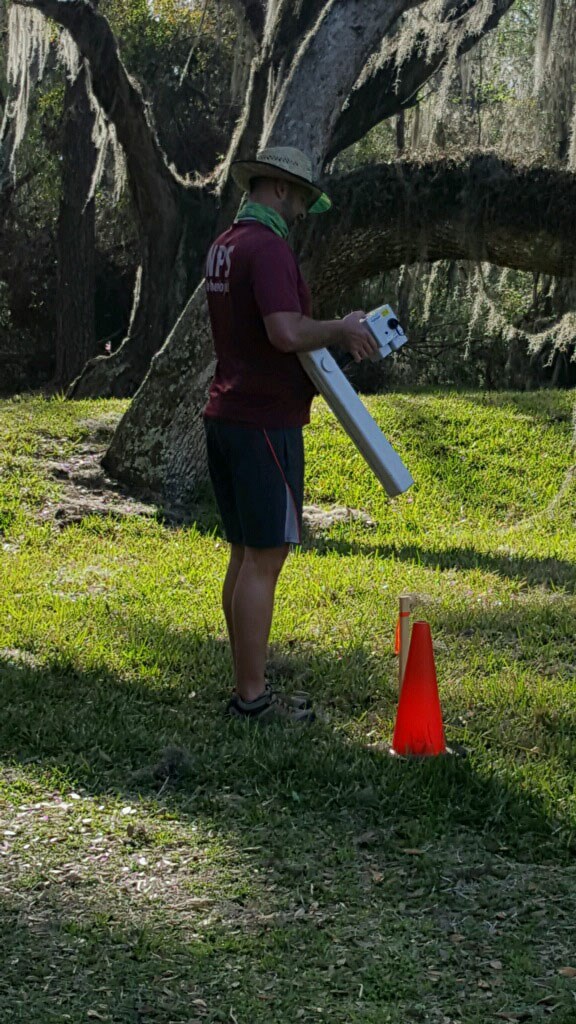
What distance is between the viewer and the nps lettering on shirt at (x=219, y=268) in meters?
4.87

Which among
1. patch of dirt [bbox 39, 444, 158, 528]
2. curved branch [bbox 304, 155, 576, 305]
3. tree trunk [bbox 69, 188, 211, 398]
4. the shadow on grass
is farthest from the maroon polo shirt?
tree trunk [bbox 69, 188, 211, 398]

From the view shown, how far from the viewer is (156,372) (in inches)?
407

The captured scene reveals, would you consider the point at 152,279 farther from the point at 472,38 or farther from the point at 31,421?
the point at 472,38

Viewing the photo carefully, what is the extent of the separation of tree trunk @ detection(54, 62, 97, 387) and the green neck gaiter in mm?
14657

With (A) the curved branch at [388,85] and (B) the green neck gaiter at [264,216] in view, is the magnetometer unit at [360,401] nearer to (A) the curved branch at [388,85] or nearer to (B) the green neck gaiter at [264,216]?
(B) the green neck gaiter at [264,216]

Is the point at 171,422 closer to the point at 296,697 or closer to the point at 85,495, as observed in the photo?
the point at 85,495

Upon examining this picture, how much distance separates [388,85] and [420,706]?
9.57 meters

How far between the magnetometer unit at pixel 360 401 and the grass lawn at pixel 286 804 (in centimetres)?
111

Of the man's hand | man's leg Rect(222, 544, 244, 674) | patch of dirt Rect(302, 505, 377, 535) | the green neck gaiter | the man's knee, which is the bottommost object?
patch of dirt Rect(302, 505, 377, 535)

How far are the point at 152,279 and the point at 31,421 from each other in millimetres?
2703

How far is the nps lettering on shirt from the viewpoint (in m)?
4.87

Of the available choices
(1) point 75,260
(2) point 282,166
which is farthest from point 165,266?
(2) point 282,166

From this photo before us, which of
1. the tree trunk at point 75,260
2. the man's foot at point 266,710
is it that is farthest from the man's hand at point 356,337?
the tree trunk at point 75,260

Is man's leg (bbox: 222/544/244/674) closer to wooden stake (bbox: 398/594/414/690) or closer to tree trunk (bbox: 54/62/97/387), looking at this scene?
wooden stake (bbox: 398/594/414/690)
